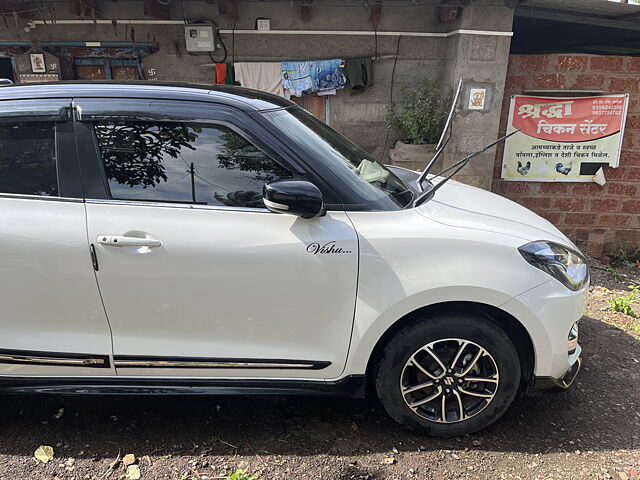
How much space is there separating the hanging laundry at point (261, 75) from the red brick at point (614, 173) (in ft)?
14.5

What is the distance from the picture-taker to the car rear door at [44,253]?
2377mm

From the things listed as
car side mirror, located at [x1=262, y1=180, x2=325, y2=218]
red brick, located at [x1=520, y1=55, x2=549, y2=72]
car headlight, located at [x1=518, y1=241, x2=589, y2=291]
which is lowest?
car headlight, located at [x1=518, y1=241, x2=589, y2=291]

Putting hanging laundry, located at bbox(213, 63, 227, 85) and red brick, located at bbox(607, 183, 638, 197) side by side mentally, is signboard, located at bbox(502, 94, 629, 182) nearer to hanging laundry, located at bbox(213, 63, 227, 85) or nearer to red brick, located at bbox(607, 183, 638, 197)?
red brick, located at bbox(607, 183, 638, 197)

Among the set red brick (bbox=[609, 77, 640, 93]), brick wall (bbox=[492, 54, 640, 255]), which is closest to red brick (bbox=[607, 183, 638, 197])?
brick wall (bbox=[492, 54, 640, 255])

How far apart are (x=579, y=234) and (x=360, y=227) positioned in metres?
5.20

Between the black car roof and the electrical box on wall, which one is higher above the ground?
the electrical box on wall

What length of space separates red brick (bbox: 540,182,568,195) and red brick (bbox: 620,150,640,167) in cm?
74

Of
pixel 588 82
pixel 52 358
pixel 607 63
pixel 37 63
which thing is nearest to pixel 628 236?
pixel 588 82

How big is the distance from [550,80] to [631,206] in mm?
1995

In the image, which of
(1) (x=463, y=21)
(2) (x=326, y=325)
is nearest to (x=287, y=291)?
(2) (x=326, y=325)

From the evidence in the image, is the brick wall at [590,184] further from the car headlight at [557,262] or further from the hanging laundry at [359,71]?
the car headlight at [557,262]

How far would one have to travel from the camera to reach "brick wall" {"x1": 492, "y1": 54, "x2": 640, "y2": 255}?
5941 mm

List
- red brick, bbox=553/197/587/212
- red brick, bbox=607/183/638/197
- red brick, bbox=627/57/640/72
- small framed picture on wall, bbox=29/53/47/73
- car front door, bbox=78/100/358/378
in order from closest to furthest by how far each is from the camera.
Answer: car front door, bbox=78/100/358/378, red brick, bbox=627/57/640/72, red brick, bbox=607/183/638/197, red brick, bbox=553/197/587/212, small framed picture on wall, bbox=29/53/47/73

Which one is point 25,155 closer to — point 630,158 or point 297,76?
point 297,76
